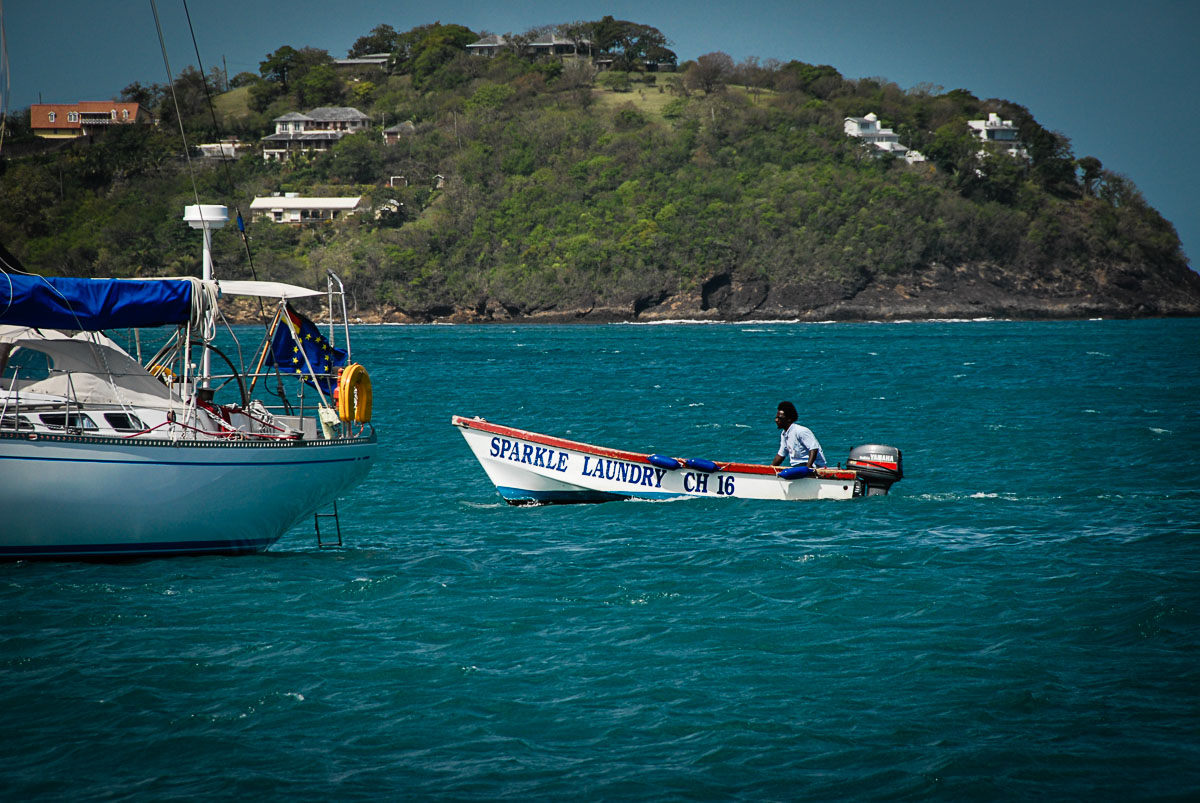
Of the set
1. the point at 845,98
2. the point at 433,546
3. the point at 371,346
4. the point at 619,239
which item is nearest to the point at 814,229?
the point at 619,239

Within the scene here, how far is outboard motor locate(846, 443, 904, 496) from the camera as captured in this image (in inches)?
723

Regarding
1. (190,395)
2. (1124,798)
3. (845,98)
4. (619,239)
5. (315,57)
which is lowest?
(1124,798)

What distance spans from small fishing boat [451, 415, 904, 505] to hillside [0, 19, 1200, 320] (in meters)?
105

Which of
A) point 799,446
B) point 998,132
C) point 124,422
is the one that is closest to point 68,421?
point 124,422

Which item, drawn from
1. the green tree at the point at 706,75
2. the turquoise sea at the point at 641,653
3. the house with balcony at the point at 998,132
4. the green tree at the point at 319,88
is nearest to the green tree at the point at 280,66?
the green tree at the point at 319,88

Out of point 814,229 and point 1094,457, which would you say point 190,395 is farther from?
point 814,229

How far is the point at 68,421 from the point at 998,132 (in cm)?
16851

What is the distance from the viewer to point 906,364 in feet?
191

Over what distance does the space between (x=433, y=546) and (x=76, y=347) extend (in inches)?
215

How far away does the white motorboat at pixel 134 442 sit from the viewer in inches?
466

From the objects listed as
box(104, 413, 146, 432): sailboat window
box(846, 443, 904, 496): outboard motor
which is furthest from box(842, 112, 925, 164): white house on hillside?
box(104, 413, 146, 432): sailboat window

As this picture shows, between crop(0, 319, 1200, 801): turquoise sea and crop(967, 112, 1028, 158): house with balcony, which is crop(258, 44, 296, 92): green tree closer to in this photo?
crop(967, 112, 1028, 158): house with balcony

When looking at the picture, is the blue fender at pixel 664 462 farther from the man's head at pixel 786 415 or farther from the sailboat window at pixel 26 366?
the sailboat window at pixel 26 366

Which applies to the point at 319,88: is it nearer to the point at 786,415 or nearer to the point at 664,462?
the point at 664,462
